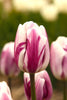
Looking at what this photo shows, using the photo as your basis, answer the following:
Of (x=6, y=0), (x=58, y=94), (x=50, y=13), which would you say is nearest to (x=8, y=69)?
(x=58, y=94)

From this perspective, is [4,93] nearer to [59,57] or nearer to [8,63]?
[59,57]

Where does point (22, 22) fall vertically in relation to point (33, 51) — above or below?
above

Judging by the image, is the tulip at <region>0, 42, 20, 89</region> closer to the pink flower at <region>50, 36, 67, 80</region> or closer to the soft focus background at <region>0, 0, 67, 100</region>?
the pink flower at <region>50, 36, 67, 80</region>

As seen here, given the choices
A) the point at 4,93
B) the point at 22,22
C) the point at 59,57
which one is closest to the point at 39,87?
the point at 59,57

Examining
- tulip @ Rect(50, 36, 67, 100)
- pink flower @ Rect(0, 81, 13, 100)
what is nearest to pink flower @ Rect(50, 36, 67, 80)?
tulip @ Rect(50, 36, 67, 100)

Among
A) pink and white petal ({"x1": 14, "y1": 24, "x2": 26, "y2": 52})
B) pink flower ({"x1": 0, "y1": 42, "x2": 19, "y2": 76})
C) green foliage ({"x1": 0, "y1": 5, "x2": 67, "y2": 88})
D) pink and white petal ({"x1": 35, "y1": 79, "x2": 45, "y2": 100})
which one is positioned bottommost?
pink and white petal ({"x1": 35, "y1": 79, "x2": 45, "y2": 100})

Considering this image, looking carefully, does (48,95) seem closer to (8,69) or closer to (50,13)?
(8,69)
